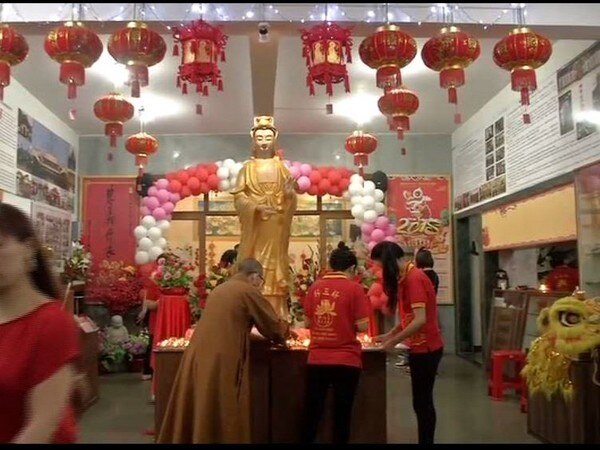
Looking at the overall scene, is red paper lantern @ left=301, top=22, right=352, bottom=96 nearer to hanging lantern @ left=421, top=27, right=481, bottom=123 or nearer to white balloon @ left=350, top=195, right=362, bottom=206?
hanging lantern @ left=421, top=27, right=481, bottom=123

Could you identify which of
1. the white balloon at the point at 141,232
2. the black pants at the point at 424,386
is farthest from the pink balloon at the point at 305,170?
the black pants at the point at 424,386

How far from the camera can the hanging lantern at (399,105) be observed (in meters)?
5.11

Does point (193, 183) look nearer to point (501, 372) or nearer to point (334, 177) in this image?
point (334, 177)

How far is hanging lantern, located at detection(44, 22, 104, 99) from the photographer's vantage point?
3.70 m

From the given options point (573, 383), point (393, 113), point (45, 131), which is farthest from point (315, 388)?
point (45, 131)

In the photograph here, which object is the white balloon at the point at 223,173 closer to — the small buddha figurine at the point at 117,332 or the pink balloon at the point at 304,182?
the pink balloon at the point at 304,182

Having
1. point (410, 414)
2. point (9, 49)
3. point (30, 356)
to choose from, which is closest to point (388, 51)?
point (9, 49)

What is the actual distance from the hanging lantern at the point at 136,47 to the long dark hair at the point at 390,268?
5.93 ft

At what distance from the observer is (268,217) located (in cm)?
462

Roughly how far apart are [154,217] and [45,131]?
1.74m

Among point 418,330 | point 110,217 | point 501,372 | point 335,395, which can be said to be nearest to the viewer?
point 418,330

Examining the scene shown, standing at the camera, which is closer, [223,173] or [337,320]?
[337,320]

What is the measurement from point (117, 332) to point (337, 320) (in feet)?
17.2

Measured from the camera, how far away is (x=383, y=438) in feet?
13.1
